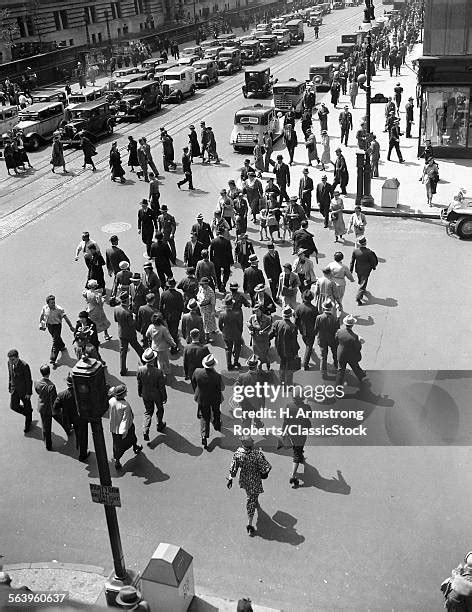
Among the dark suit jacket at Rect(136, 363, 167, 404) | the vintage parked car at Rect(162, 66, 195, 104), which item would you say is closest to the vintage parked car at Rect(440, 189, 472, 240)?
the dark suit jacket at Rect(136, 363, 167, 404)

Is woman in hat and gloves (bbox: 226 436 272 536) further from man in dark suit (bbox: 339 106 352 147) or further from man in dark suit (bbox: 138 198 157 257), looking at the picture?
man in dark suit (bbox: 339 106 352 147)

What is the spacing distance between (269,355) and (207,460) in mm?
3195

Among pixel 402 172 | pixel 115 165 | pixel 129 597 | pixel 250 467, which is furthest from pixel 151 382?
pixel 402 172

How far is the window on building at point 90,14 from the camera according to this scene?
235 feet

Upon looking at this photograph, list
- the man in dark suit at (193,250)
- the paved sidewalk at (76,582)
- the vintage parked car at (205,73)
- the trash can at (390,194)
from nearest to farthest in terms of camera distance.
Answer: the paved sidewalk at (76,582)
the man in dark suit at (193,250)
the trash can at (390,194)
the vintage parked car at (205,73)

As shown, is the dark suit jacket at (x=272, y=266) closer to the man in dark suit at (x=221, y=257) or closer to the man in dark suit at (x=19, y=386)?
the man in dark suit at (x=221, y=257)

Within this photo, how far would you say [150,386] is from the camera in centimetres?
1066

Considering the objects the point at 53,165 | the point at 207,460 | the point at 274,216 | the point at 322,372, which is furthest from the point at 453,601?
the point at 53,165

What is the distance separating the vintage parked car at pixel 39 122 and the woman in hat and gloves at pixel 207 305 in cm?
2098

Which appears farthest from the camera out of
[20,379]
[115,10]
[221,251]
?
[115,10]

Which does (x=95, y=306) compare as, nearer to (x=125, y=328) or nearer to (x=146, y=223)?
(x=125, y=328)

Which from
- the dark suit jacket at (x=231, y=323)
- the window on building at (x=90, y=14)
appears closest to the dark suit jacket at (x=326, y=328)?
the dark suit jacket at (x=231, y=323)

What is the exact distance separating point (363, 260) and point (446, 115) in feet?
42.7

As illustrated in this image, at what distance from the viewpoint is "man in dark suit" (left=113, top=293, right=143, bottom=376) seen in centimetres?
1248
